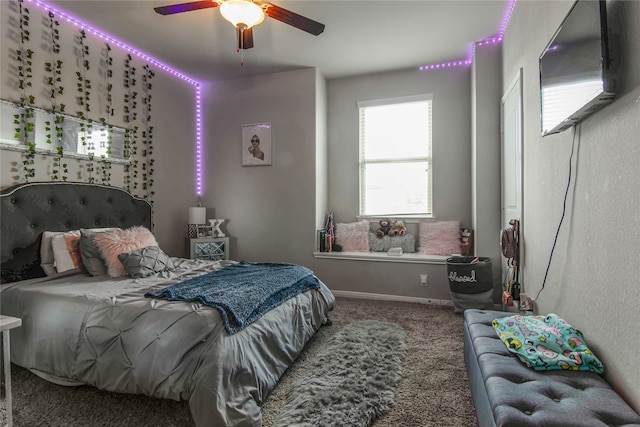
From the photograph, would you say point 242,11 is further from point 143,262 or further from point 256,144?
point 256,144

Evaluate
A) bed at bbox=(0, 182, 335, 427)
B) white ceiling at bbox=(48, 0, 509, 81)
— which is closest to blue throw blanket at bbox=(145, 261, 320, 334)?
bed at bbox=(0, 182, 335, 427)

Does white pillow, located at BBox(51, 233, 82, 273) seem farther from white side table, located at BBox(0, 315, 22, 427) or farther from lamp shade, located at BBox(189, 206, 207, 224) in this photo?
lamp shade, located at BBox(189, 206, 207, 224)

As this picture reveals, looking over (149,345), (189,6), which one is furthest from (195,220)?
(149,345)

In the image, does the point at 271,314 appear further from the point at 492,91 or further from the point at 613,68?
the point at 492,91

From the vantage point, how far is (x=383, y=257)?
3.80m

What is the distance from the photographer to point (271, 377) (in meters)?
1.87

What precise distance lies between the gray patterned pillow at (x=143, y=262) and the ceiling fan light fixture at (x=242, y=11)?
1731 millimetres

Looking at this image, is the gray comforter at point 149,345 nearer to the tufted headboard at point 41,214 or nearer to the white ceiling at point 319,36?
the tufted headboard at point 41,214

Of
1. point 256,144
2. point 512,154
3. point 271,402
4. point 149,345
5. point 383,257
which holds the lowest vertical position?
point 271,402

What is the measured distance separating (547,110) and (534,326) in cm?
112

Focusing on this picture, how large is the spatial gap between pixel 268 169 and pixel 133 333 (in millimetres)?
2798

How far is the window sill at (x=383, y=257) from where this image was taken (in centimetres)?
366

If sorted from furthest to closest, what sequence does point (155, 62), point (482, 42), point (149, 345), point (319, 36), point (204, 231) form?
point (204, 231)
point (155, 62)
point (482, 42)
point (319, 36)
point (149, 345)

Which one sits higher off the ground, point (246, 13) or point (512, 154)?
point (246, 13)
